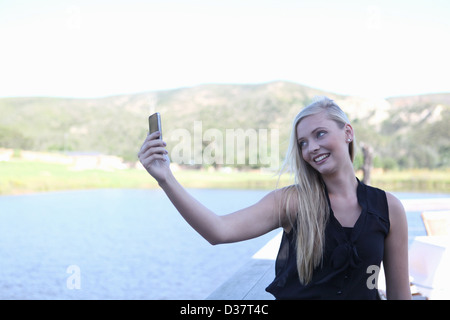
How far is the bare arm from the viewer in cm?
104

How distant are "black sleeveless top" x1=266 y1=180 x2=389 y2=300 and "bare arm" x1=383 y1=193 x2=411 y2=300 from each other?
2 centimetres

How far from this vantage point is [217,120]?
35875mm

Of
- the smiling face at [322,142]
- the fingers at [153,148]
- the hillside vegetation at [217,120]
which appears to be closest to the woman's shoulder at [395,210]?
the smiling face at [322,142]

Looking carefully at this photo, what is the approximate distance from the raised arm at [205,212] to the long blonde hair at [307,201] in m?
0.05

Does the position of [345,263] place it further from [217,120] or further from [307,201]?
[217,120]

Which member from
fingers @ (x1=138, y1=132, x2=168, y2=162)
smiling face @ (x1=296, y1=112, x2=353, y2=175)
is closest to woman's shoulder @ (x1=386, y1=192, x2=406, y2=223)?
smiling face @ (x1=296, y1=112, x2=353, y2=175)

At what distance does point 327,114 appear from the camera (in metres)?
1.03

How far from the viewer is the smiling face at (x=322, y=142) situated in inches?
40.3

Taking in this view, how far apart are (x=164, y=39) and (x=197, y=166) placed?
2806 centimetres

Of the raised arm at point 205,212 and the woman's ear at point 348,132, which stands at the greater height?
the woman's ear at point 348,132

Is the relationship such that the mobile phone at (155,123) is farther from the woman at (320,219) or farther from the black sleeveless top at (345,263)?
the black sleeveless top at (345,263)

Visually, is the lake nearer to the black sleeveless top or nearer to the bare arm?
the bare arm

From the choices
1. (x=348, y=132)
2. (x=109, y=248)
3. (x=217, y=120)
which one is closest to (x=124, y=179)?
(x=217, y=120)

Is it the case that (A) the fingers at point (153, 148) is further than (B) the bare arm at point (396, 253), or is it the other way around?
(B) the bare arm at point (396, 253)
